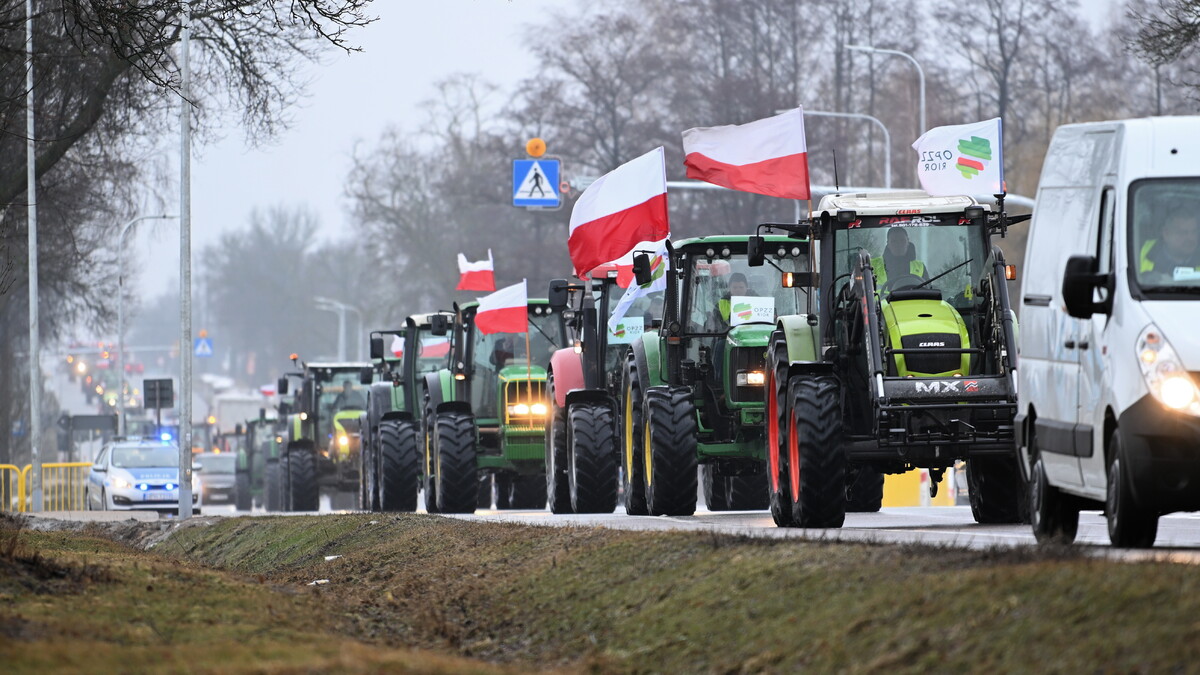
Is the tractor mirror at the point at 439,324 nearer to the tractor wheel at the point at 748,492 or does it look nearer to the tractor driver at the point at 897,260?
the tractor wheel at the point at 748,492

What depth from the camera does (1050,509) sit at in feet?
42.0

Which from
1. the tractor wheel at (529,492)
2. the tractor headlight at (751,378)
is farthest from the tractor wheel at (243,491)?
the tractor headlight at (751,378)

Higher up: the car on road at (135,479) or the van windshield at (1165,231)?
the van windshield at (1165,231)

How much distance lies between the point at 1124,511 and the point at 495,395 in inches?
690

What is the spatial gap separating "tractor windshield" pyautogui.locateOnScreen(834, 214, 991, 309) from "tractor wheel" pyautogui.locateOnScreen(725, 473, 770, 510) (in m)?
7.97

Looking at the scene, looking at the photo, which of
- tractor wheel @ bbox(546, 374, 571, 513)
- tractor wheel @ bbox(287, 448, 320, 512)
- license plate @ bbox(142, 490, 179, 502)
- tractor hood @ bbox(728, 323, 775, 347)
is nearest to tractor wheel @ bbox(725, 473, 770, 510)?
tractor wheel @ bbox(546, 374, 571, 513)

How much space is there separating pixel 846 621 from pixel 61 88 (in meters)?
26.4

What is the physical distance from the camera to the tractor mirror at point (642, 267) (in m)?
20.6

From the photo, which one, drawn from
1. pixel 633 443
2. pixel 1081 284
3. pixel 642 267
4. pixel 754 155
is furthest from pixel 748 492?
pixel 1081 284

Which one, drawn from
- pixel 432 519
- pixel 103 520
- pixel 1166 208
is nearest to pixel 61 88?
pixel 103 520

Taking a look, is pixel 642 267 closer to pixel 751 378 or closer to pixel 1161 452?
pixel 751 378

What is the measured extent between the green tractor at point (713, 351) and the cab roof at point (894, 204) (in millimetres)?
2692

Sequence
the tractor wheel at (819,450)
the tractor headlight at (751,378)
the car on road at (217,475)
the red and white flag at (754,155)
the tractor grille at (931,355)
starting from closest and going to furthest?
the tractor wheel at (819,450) < the tractor grille at (931,355) < the red and white flag at (754,155) < the tractor headlight at (751,378) < the car on road at (217,475)

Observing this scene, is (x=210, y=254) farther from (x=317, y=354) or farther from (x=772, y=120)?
(x=772, y=120)
